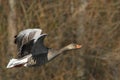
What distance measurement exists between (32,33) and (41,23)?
8.48 feet

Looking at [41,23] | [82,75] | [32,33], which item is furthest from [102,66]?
[32,33]

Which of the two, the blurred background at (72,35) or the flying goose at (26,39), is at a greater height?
the flying goose at (26,39)

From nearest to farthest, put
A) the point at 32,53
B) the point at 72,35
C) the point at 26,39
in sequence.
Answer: the point at 26,39
the point at 32,53
the point at 72,35

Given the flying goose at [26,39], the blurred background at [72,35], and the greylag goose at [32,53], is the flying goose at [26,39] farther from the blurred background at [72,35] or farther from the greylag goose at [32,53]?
the blurred background at [72,35]

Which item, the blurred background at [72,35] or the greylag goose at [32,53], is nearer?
the greylag goose at [32,53]

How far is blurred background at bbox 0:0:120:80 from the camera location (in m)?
12.9

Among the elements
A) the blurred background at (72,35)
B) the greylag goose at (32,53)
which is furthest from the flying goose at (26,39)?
the blurred background at (72,35)

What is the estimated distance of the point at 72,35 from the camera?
13133mm

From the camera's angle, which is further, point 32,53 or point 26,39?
point 32,53

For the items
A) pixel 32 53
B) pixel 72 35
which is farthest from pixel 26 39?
pixel 72 35

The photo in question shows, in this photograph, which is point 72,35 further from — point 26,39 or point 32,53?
point 26,39

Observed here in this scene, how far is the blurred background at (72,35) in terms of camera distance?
12.9m

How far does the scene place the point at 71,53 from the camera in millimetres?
12922

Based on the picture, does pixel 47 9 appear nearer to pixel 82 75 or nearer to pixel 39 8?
pixel 39 8
